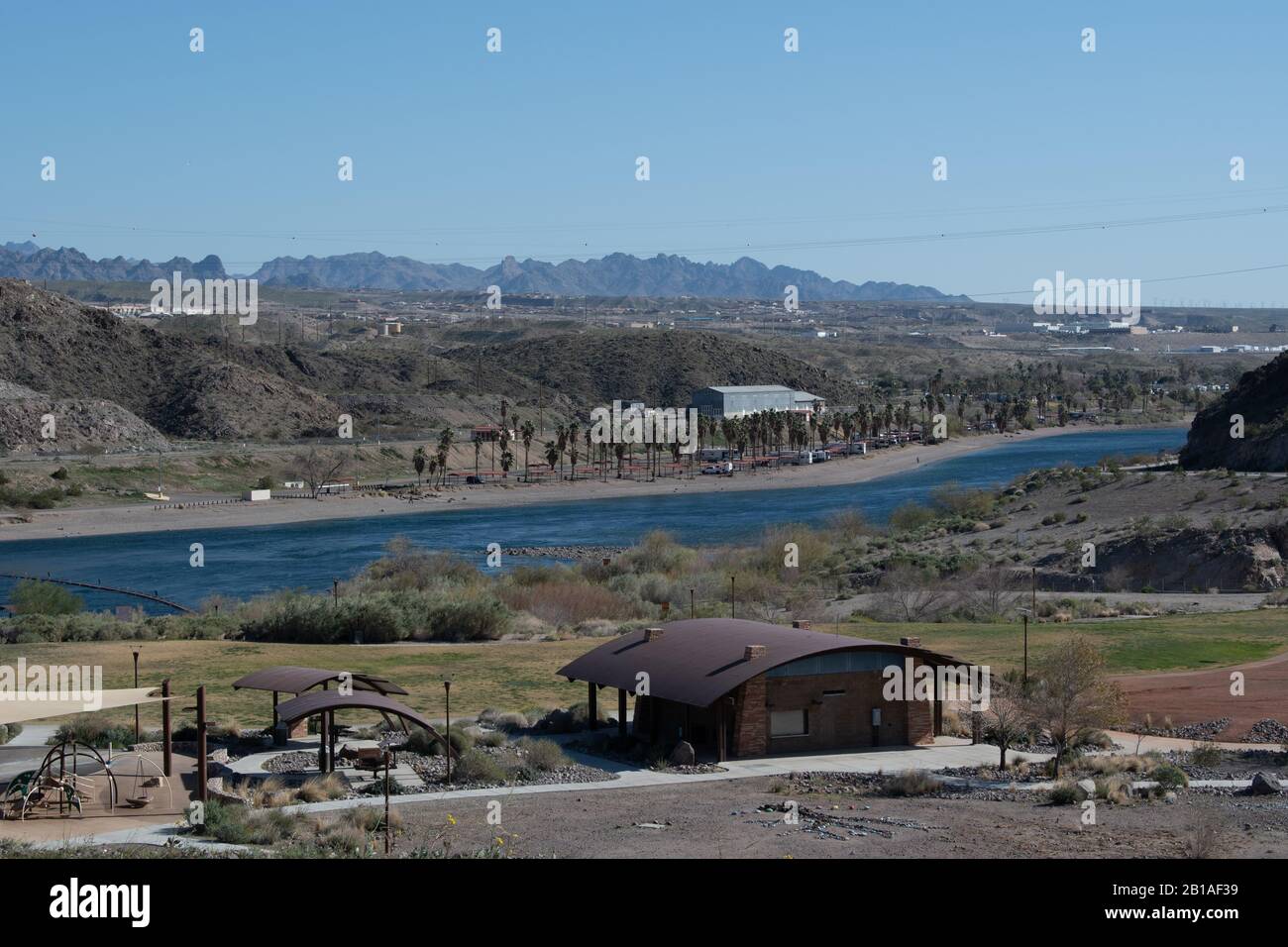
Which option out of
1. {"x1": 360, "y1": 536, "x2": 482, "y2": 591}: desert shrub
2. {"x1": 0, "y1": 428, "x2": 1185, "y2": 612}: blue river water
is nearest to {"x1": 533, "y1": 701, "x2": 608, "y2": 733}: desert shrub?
{"x1": 360, "y1": 536, "x2": 482, "y2": 591}: desert shrub

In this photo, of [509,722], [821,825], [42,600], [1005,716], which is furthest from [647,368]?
[821,825]

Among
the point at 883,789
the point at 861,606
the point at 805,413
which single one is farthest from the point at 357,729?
the point at 805,413

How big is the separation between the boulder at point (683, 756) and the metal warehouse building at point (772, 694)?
506 mm

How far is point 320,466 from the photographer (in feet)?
381

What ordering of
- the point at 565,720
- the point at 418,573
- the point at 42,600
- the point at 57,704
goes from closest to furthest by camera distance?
the point at 57,704 < the point at 565,720 < the point at 42,600 < the point at 418,573

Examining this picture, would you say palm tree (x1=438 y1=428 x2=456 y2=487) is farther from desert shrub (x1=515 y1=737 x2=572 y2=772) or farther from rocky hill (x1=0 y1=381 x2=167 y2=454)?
desert shrub (x1=515 y1=737 x2=572 y2=772)

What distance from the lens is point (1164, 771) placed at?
2334 centimetres

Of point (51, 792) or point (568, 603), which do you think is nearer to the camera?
point (51, 792)

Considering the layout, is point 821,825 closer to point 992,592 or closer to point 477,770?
point 477,770

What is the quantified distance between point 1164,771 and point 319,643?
84.4 feet

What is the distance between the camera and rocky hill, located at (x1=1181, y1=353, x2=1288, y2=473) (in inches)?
3091

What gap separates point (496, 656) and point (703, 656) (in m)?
13.4

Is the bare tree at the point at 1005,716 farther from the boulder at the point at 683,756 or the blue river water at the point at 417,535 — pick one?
the blue river water at the point at 417,535
